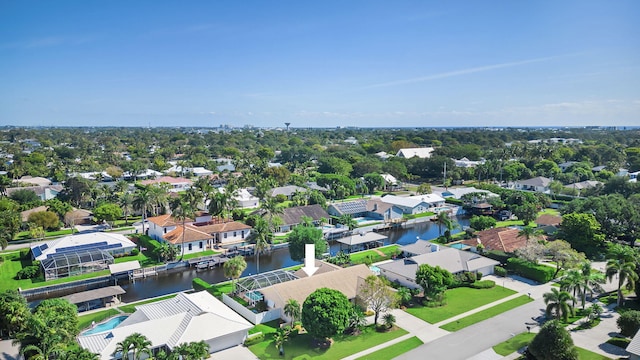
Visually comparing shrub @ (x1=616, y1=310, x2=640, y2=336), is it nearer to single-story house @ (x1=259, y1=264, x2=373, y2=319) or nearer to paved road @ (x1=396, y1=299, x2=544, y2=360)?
paved road @ (x1=396, y1=299, x2=544, y2=360)

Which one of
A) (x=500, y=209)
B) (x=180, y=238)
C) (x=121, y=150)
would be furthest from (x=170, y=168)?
(x=500, y=209)

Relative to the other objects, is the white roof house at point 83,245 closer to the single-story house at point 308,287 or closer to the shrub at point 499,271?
the single-story house at point 308,287

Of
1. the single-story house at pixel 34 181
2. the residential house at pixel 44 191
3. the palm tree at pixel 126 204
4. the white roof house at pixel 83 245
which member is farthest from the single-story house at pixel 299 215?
the single-story house at pixel 34 181

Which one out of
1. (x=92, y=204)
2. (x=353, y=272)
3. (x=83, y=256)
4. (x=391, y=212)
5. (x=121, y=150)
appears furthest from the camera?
(x=121, y=150)

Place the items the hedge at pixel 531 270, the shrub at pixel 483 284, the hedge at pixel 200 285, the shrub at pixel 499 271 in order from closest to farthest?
the shrub at pixel 483 284, the hedge at pixel 200 285, the hedge at pixel 531 270, the shrub at pixel 499 271

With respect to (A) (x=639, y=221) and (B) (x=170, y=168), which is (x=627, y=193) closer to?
(A) (x=639, y=221)

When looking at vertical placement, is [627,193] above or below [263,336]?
above
